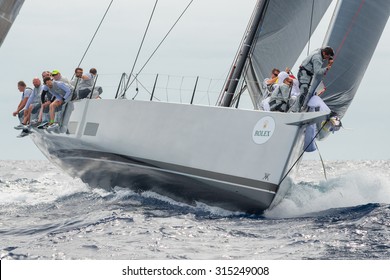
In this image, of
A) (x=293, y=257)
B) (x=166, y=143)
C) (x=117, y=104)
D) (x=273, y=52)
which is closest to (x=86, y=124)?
(x=117, y=104)

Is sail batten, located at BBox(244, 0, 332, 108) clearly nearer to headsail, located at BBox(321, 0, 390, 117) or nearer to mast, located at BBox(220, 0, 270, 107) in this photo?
headsail, located at BBox(321, 0, 390, 117)

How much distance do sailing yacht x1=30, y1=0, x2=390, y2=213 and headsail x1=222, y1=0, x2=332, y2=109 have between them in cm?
2

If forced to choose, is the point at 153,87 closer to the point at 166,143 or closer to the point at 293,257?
the point at 166,143

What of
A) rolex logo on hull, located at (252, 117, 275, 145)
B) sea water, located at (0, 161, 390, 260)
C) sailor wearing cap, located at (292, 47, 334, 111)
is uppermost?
sailor wearing cap, located at (292, 47, 334, 111)

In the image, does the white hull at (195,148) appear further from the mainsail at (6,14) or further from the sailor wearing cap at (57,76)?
the mainsail at (6,14)

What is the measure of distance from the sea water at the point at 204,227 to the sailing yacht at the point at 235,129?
1.24 ft

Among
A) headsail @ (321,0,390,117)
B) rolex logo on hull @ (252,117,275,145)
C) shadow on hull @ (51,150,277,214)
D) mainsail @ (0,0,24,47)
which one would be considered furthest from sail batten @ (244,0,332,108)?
mainsail @ (0,0,24,47)

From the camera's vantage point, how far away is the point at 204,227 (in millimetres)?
8305

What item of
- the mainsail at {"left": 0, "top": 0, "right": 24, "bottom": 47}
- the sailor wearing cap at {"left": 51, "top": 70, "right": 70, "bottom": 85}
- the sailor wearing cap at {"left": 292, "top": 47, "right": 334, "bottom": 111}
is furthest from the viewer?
the sailor wearing cap at {"left": 51, "top": 70, "right": 70, "bottom": 85}

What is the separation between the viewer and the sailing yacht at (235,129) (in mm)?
9008

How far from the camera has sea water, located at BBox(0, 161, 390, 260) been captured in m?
6.88

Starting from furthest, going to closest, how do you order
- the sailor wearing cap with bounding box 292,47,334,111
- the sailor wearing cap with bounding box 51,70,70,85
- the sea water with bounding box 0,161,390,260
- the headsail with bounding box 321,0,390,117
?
the sailor wearing cap with bounding box 51,70,70,85 → the headsail with bounding box 321,0,390,117 → the sailor wearing cap with bounding box 292,47,334,111 → the sea water with bounding box 0,161,390,260

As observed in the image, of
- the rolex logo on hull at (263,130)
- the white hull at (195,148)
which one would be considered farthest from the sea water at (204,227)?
the rolex logo on hull at (263,130)

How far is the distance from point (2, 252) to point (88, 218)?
201 cm
